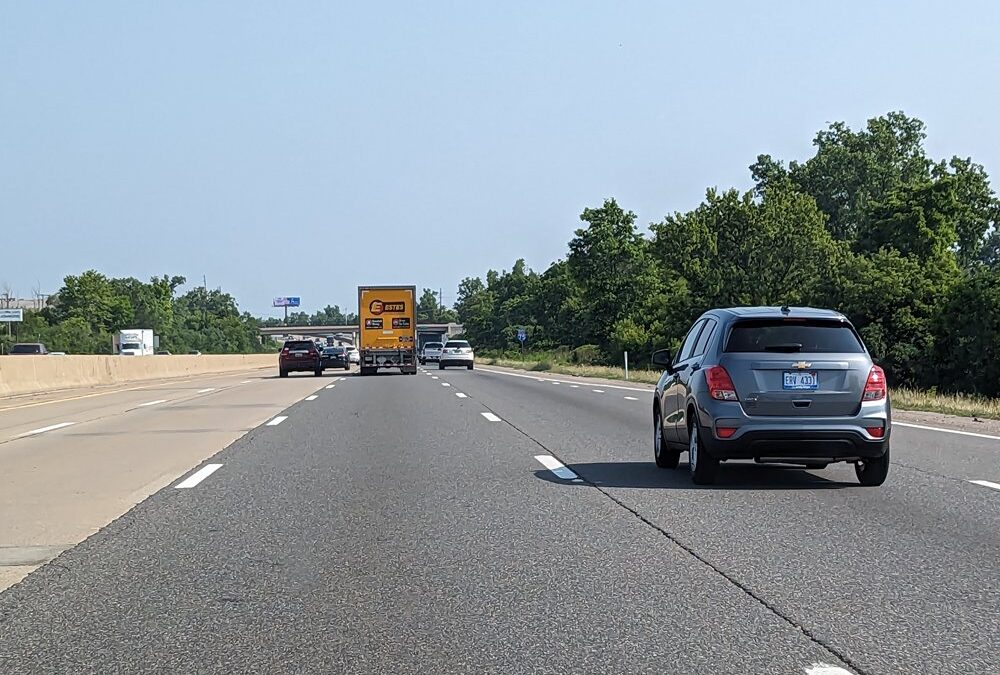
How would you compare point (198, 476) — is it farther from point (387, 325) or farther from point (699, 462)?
point (387, 325)

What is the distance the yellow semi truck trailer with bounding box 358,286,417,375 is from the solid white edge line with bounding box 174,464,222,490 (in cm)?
3478

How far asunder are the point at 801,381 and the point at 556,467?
310 centimetres

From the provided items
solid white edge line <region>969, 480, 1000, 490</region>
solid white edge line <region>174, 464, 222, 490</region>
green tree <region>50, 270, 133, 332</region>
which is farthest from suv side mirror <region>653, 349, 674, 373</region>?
green tree <region>50, 270, 133, 332</region>

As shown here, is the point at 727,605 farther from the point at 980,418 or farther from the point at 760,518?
the point at 980,418

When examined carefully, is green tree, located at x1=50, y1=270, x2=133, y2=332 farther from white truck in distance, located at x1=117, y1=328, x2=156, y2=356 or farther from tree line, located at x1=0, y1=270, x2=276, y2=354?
white truck in distance, located at x1=117, y1=328, x2=156, y2=356

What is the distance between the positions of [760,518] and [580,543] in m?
1.83

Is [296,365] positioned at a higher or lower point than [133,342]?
lower

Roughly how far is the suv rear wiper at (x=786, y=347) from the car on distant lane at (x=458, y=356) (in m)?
53.7

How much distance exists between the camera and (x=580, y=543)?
26.8ft

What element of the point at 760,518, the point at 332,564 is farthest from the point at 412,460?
the point at 332,564

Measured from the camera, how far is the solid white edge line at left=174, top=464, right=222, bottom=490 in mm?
11484

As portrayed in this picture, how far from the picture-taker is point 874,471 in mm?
11086

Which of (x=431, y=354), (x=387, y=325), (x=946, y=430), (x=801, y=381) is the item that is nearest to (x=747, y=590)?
(x=801, y=381)

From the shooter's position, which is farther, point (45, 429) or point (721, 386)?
point (45, 429)
